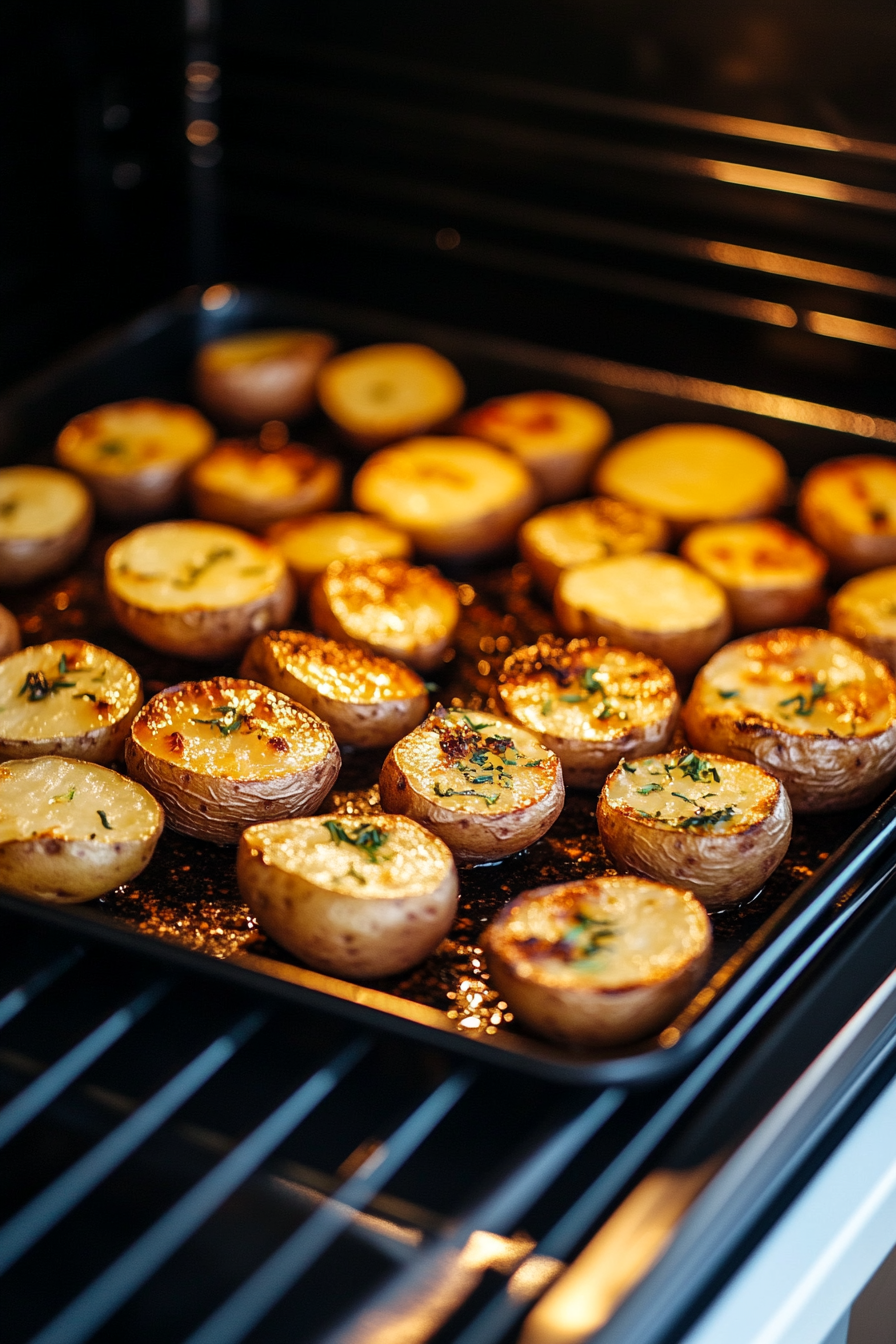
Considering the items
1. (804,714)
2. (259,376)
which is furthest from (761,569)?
(259,376)

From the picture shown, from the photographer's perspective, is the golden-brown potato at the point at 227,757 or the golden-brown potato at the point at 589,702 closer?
the golden-brown potato at the point at 227,757

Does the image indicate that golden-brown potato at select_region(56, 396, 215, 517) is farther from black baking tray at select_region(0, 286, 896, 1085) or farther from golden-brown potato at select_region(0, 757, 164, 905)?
golden-brown potato at select_region(0, 757, 164, 905)

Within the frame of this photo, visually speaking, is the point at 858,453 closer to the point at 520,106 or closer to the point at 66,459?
the point at 520,106

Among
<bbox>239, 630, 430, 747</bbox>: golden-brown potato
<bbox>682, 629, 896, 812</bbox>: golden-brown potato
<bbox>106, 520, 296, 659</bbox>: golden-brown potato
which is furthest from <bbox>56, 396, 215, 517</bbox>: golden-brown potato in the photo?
<bbox>682, 629, 896, 812</bbox>: golden-brown potato

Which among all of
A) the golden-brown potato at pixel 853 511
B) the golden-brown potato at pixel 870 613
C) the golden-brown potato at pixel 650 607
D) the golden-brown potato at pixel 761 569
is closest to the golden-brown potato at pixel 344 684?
the golden-brown potato at pixel 650 607

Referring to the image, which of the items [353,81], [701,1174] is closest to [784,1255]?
[701,1174]

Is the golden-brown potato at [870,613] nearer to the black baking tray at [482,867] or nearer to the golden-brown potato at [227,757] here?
the black baking tray at [482,867]
